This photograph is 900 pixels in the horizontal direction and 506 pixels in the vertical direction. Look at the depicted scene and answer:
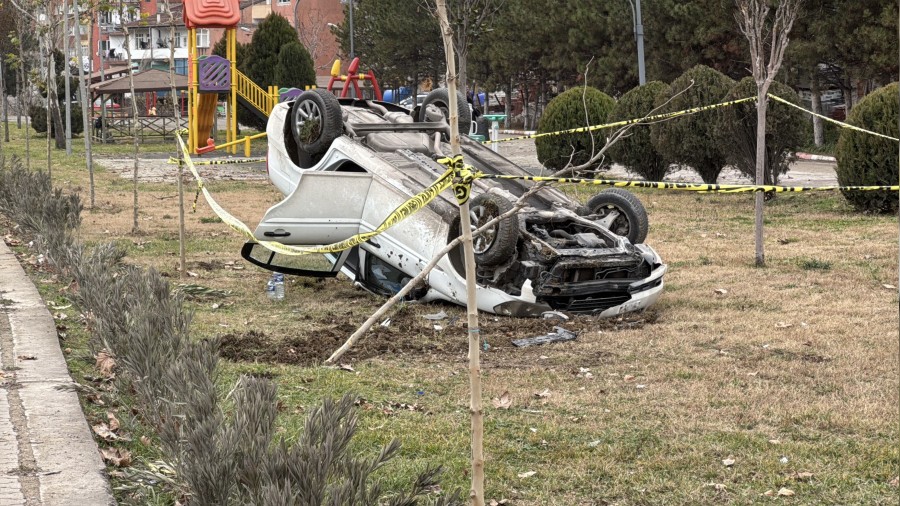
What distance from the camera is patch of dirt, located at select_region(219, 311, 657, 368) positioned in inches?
323

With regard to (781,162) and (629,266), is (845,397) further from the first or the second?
(781,162)

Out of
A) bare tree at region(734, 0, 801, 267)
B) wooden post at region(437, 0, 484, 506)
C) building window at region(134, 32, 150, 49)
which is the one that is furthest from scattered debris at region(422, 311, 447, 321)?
building window at region(134, 32, 150, 49)

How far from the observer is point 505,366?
793cm

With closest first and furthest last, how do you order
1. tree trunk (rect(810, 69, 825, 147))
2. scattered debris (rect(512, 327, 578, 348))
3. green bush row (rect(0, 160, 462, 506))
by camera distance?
1. green bush row (rect(0, 160, 462, 506))
2. scattered debris (rect(512, 327, 578, 348))
3. tree trunk (rect(810, 69, 825, 147))

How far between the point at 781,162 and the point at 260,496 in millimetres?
16153

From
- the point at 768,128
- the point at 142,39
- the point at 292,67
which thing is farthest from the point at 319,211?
the point at 142,39

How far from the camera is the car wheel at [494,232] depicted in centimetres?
920

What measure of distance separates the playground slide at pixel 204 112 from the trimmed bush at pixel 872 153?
16.3 m

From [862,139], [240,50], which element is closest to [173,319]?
[862,139]

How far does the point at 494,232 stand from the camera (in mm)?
9383

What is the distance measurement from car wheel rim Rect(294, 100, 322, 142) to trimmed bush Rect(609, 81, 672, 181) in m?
10.7

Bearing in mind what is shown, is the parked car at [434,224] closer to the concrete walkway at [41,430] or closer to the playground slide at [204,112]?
the concrete walkway at [41,430]

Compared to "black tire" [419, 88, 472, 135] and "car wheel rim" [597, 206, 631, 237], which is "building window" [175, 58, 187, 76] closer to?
"black tire" [419, 88, 472, 135]

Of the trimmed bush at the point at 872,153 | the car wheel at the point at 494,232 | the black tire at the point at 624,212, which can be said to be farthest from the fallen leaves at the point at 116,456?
the trimmed bush at the point at 872,153
